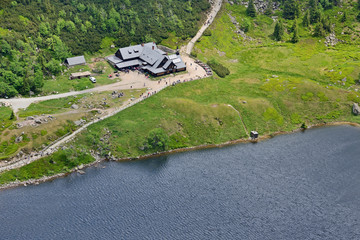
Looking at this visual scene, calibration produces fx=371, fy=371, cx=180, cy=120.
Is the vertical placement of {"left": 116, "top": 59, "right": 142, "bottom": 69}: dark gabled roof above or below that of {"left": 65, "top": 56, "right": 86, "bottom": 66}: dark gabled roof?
above

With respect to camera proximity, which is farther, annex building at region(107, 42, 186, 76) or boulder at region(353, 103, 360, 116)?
annex building at region(107, 42, 186, 76)

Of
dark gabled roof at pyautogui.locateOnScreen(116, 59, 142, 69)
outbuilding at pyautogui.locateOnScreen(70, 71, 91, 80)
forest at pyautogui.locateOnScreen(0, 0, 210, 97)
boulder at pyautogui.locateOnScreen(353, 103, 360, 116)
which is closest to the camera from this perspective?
forest at pyautogui.locateOnScreen(0, 0, 210, 97)

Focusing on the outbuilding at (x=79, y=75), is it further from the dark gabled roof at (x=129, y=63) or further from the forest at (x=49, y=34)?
the dark gabled roof at (x=129, y=63)

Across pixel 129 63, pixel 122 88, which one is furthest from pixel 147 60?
pixel 122 88

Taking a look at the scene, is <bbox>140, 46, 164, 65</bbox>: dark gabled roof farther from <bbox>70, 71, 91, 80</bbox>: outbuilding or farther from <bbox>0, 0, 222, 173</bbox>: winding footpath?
<bbox>70, 71, 91, 80</bbox>: outbuilding

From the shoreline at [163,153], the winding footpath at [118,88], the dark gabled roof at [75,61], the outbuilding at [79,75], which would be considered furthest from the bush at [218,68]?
the dark gabled roof at [75,61]

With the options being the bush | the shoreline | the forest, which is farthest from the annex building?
the shoreline

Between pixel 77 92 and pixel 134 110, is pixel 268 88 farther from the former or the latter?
pixel 77 92

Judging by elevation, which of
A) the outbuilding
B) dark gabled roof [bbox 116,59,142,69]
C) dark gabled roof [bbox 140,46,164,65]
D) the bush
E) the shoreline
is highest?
dark gabled roof [bbox 140,46,164,65]

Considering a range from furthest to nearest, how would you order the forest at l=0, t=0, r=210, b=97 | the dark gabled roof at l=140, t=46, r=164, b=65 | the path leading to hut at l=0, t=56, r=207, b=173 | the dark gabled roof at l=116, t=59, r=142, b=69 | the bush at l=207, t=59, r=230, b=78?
the bush at l=207, t=59, r=230, b=78 < the dark gabled roof at l=140, t=46, r=164, b=65 < the dark gabled roof at l=116, t=59, r=142, b=69 < the forest at l=0, t=0, r=210, b=97 < the path leading to hut at l=0, t=56, r=207, b=173

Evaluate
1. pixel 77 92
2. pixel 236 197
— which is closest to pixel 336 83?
pixel 236 197
